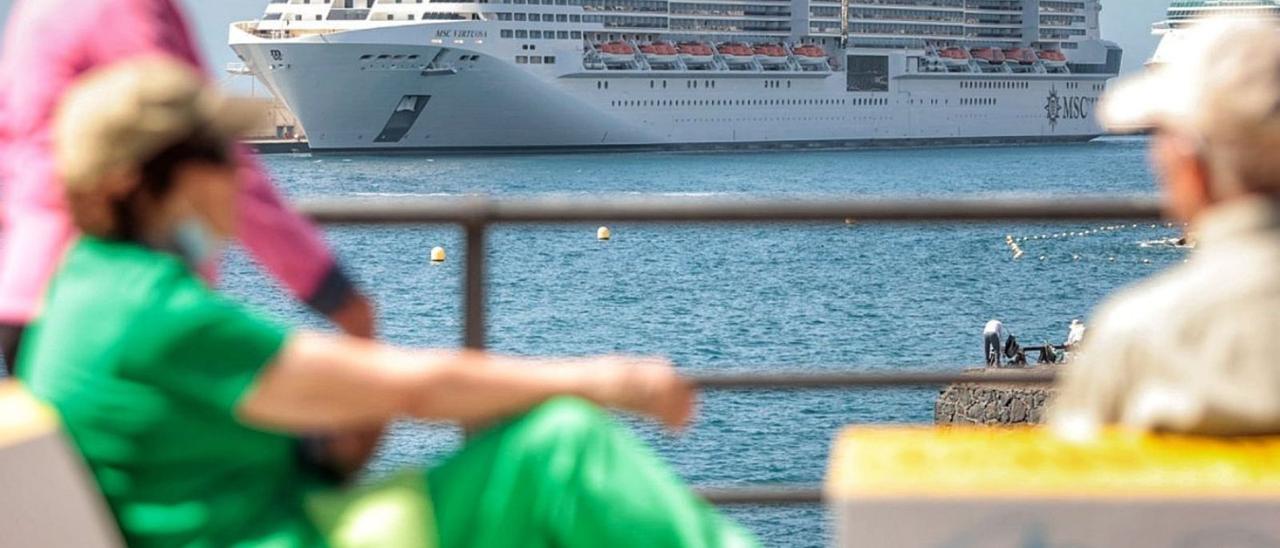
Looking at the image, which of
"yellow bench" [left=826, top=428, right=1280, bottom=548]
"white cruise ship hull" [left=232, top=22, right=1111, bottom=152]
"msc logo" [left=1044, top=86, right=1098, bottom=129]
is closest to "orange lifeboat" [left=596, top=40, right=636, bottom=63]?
"white cruise ship hull" [left=232, top=22, right=1111, bottom=152]

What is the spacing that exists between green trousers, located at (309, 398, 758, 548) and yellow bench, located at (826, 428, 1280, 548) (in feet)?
0.50

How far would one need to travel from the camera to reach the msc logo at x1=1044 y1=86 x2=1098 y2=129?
3927 inches

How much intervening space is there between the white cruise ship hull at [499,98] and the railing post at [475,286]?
251 ft

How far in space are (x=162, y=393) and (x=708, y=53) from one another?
85440 mm

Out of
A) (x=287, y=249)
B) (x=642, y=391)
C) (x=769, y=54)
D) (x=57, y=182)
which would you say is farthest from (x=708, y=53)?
(x=642, y=391)

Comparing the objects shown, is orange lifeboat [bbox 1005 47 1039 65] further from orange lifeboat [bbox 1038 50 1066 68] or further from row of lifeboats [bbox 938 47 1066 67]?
orange lifeboat [bbox 1038 50 1066 68]

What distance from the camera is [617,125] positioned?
8244 centimetres

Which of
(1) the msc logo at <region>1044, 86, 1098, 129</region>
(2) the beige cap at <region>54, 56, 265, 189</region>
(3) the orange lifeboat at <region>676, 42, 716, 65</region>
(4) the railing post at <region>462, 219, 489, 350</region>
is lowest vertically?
(1) the msc logo at <region>1044, 86, 1098, 129</region>

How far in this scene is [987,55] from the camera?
97.9 m

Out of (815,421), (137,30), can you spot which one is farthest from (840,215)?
Result: (815,421)

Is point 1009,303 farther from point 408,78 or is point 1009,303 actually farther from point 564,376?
point 564,376

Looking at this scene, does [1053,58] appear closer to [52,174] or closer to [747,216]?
[747,216]

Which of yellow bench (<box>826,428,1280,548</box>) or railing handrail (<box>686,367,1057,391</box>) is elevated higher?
yellow bench (<box>826,428,1280,548</box>)

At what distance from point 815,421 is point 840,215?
94.8 feet
